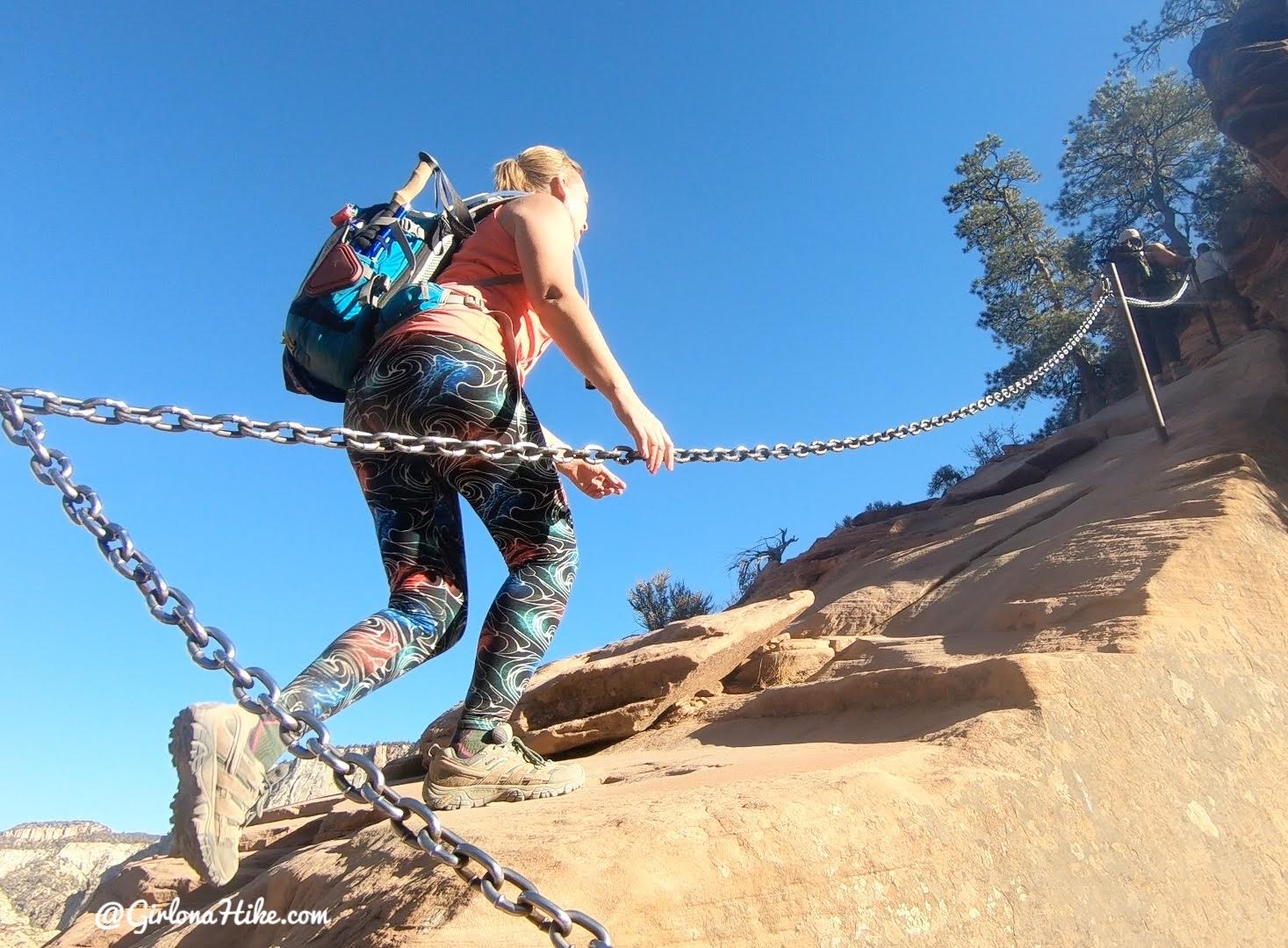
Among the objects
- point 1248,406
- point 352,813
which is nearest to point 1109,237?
point 1248,406

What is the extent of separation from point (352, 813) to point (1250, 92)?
13953mm

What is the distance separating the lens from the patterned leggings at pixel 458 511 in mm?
2264

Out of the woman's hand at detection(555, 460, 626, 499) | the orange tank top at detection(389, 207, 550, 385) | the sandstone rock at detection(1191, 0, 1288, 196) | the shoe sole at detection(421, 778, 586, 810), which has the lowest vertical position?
the shoe sole at detection(421, 778, 586, 810)

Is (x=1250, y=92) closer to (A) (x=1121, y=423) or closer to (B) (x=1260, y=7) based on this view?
(B) (x=1260, y=7)

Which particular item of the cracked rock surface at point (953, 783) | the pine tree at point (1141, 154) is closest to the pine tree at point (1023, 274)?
the pine tree at point (1141, 154)

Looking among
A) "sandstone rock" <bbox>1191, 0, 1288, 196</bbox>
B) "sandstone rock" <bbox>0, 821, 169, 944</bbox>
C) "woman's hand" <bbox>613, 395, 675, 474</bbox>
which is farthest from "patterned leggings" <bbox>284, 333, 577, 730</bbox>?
"sandstone rock" <bbox>1191, 0, 1288, 196</bbox>

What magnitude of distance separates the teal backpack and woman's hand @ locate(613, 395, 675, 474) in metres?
0.60

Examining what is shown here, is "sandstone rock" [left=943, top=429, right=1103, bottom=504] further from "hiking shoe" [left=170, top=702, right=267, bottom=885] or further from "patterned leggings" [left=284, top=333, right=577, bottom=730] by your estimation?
"hiking shoe" [left=170, top=702, right=267, bottom=885]

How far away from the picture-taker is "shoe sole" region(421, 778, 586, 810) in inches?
94.4

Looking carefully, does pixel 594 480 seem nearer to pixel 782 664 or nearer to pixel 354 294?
pixel 354 294

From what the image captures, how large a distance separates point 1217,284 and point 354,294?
508 inches

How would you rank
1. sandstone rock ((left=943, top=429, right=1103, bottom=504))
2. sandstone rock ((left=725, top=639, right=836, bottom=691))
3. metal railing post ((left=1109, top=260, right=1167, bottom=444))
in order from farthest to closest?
sandstone rock ((left=943, top=429, right=1103, bottom=504))
metal railing post ((left=1109, top=260, right=1167, bottom=444))
sandstone rock ((left=725, top=639, right=836, bottom=691))

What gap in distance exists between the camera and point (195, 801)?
5.18 feet

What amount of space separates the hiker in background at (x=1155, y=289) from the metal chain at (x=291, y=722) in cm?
1046
